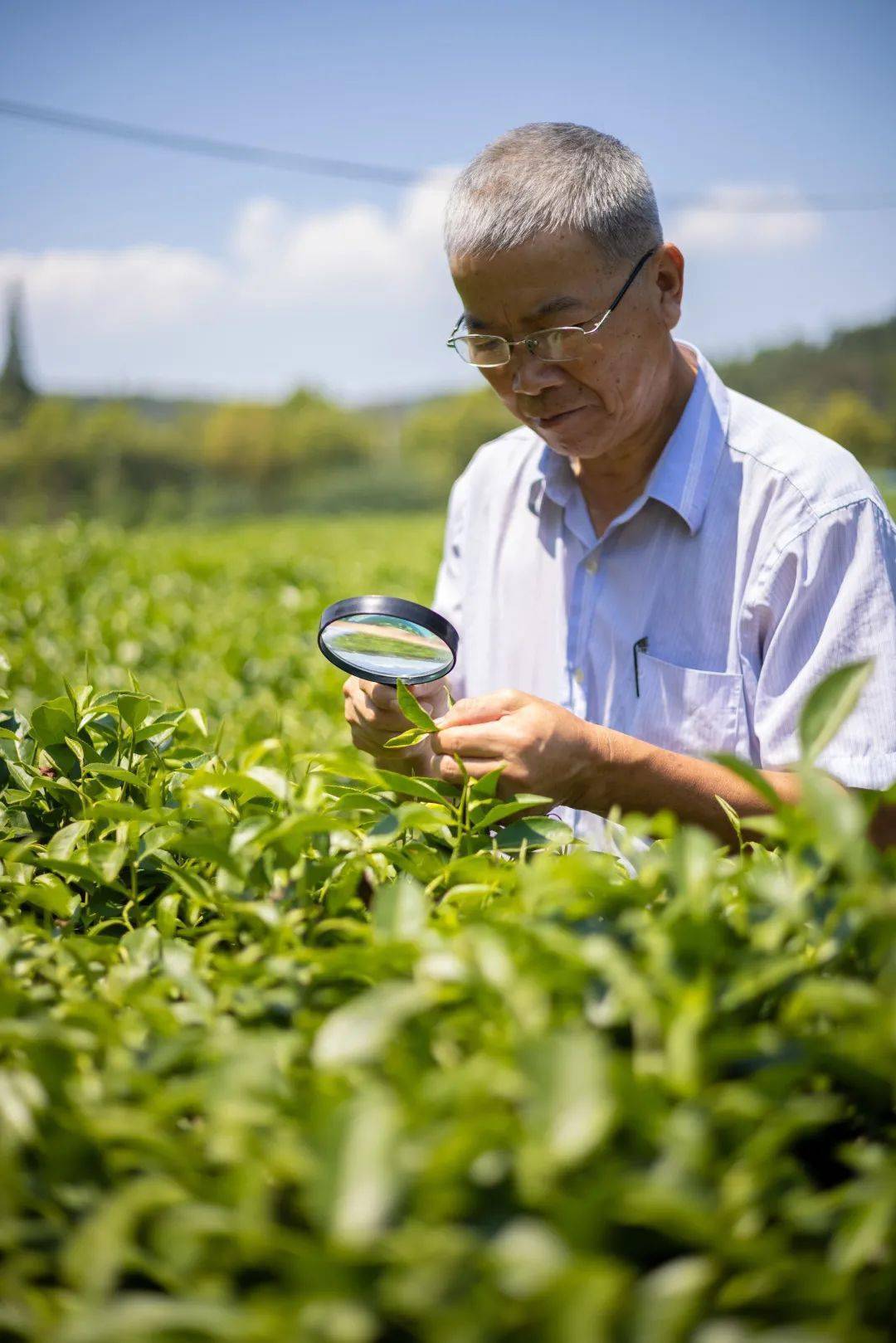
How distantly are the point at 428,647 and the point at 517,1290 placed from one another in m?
1.02

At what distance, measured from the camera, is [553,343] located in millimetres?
1850

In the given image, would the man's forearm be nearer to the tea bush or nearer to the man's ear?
the tea bush

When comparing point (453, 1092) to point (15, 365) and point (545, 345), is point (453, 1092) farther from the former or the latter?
point (15, 365)

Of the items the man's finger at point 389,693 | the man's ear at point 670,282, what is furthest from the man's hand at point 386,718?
the man's ear at point 670,282

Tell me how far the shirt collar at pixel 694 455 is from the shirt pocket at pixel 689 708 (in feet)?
0.86

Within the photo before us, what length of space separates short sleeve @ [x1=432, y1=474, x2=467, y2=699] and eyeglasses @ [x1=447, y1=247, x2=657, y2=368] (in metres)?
0.62

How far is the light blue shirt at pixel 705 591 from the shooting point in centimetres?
178

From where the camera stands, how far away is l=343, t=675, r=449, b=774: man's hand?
172 cm

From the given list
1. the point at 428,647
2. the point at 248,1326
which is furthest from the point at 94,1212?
the point at 428,647

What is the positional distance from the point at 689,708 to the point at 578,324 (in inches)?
27.1

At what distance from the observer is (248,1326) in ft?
1.81

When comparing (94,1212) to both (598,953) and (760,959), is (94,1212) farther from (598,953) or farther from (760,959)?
(760,959)

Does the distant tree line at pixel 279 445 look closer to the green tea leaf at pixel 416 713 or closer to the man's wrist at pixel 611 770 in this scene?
Result: the man's wrist at pixel 611 770

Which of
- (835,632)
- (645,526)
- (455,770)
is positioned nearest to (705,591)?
(645,526)
